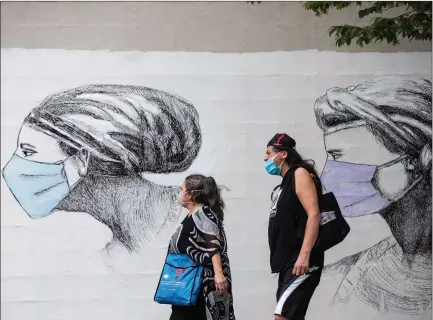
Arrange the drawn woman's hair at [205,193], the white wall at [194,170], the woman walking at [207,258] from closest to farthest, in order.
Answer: the woman walking at [207,258]
the drawn woman's hair at [205,193]
the white wall at [194,170]

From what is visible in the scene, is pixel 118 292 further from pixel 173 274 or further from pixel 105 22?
pixel 105 22

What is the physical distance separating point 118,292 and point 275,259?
150 cm

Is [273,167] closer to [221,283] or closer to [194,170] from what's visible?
[221,283]

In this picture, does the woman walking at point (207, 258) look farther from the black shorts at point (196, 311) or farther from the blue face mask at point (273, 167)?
the blue face mask at point (273, 167)

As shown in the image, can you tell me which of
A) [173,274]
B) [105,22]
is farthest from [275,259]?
[105,22]

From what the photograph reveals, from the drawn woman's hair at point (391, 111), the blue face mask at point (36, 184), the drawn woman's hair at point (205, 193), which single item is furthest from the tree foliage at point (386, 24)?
the blue face mask at point (36, 184)

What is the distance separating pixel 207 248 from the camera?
518cm

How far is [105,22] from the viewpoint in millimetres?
6141

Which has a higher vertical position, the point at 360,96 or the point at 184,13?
the point at 184,13

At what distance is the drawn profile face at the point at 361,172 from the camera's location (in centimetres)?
631

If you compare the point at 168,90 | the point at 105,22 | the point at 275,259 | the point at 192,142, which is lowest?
the point at 275,259

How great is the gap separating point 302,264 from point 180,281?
2.52 ft

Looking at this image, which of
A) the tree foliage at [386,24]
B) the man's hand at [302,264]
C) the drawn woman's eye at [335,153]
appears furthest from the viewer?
the drawn woman's eye at [335,153]

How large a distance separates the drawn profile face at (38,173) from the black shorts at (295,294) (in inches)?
77.1
